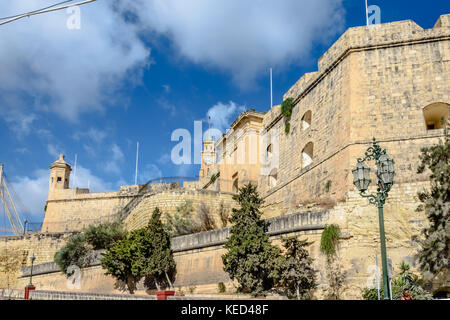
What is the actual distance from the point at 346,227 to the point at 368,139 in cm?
413

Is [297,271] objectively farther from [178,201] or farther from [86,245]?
[86,245]

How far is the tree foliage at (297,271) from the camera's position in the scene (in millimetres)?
14398

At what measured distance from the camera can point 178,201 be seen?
2377cm

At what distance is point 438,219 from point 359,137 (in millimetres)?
5359

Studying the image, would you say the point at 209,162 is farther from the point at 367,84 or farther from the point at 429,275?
the point at 429,275

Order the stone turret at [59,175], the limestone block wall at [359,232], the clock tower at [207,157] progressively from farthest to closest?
the clock tower at [207,157] < the stone turret at [59,175] < the limestone block wall at [359,232]

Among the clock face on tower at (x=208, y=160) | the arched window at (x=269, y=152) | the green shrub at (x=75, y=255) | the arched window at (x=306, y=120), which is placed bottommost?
the green shrub at (x=75, y=255)

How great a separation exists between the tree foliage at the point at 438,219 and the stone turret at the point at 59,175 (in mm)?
33495

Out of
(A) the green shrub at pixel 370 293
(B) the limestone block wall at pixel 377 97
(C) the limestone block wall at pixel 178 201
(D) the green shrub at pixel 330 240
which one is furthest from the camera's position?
(C) the limestone block wall at pixel 178 201

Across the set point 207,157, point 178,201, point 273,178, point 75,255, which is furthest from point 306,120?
point 207,157

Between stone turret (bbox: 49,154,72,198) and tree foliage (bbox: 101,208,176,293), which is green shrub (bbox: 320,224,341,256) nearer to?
tree foliage (bbox: 101,208,176,293)

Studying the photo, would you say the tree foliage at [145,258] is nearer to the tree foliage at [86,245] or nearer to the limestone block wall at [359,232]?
the limestone block wall at [359,232]

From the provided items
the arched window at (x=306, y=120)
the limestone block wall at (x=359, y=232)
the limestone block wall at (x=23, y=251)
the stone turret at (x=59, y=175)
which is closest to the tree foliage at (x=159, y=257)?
the limestone block wall at (x=359, y=232)
